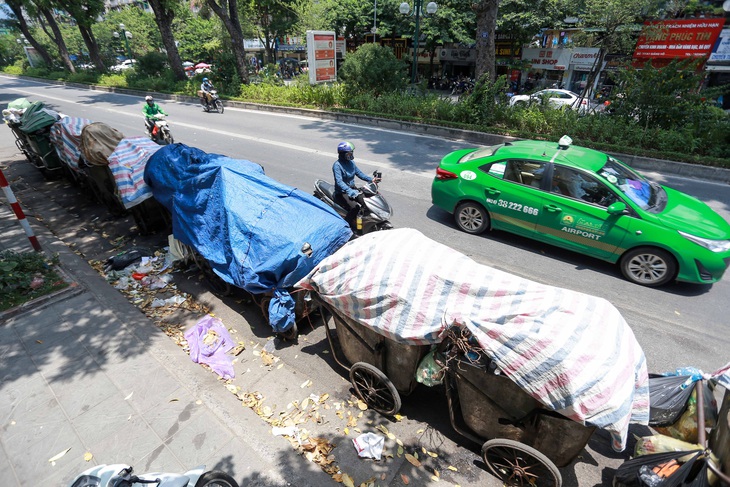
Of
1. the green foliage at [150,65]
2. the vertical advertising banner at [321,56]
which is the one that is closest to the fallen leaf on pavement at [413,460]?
the vertical advertising banner at [321,56]

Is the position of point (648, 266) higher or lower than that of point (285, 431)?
higher

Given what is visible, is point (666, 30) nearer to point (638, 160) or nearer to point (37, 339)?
point (638, 160)

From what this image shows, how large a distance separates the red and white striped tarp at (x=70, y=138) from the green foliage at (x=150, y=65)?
25029mm

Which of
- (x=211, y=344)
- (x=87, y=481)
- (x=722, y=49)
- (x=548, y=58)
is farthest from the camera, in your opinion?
(x=548, y=58)

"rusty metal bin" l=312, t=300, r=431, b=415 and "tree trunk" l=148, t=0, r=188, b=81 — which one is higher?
"tree trunk" l=148, t=0, r=188, b=81

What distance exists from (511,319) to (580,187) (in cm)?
396

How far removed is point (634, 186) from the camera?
5746 mm

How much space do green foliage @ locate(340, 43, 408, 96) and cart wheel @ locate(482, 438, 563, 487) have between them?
1682 cm

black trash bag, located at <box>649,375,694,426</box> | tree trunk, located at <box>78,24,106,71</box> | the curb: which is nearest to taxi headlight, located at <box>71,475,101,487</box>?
black trash bag, located at <box>649,375,694,426</box>

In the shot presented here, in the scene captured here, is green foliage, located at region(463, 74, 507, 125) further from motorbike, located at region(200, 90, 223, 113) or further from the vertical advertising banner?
motorbike, located at region(200, 90, 223, 113)

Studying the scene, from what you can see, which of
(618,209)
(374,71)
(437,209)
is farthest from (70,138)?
(374,71)

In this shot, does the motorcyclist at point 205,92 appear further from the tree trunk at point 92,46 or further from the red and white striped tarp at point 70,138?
the tree trunk at point 92,46

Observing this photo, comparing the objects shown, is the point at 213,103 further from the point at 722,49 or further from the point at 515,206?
the point at 722,49

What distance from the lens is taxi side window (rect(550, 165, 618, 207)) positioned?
5488 millimetres
